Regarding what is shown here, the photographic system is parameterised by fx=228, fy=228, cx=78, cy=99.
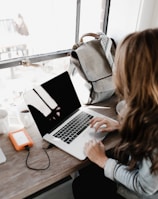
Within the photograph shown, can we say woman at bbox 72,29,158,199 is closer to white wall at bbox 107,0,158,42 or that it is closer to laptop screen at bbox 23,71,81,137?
laptop screen at bbox 23,71,81,137

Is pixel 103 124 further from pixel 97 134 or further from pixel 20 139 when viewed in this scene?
pixel 20 139

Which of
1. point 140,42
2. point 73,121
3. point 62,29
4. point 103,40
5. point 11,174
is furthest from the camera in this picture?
point 62,29

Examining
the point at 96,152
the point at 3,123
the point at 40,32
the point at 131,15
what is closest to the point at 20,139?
the point at 3,123

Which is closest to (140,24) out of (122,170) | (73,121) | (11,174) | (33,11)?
(33,11)

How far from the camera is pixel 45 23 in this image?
56.6 inches

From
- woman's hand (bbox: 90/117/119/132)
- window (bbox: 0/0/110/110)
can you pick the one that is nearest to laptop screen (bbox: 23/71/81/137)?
woman's hand (bbox: 90/117/119/132)

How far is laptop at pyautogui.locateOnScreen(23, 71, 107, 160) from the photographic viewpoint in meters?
1.01

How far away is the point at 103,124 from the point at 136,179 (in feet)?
1.11

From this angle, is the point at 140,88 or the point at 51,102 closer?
the point at 140,88

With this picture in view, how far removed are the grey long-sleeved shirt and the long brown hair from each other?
3 cm

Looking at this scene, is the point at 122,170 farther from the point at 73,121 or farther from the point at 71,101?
the point at 71,101

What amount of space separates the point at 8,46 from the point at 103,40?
56 cm

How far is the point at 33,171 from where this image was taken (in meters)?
0.87

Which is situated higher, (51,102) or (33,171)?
(51,102)
